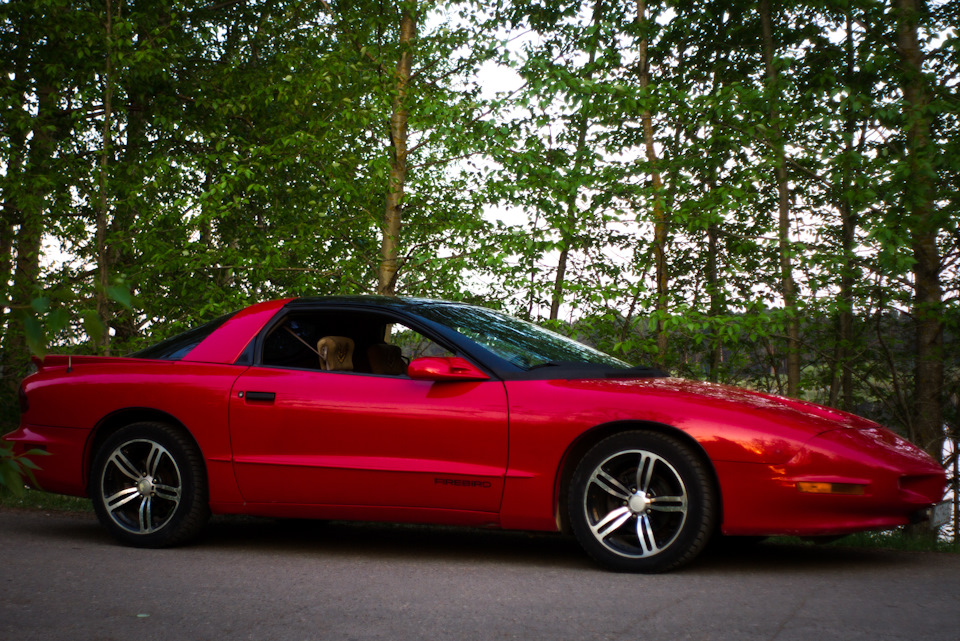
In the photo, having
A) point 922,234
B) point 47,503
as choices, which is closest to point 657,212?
point 922,234

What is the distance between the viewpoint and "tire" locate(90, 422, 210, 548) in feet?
18.1

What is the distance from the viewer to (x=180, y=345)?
19.6ft

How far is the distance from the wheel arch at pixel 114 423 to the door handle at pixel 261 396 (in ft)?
1.73

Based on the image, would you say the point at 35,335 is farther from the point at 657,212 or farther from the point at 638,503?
the point at 657,212

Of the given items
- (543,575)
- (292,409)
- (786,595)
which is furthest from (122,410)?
(786,595)

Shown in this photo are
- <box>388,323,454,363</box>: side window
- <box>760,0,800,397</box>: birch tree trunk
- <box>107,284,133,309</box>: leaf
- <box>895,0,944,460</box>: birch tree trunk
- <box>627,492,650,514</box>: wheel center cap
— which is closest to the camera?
<box>107,284,133,309</box>: leaf

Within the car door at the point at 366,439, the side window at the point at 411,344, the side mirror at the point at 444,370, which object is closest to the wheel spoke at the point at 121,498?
the car door at the point at 366,439

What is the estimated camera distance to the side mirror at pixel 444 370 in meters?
4.94

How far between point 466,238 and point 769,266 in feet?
10.9

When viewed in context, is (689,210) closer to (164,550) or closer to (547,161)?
(547,161)

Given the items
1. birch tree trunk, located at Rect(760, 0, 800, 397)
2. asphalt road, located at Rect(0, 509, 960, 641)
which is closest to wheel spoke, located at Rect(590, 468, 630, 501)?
asphalt road, located at Rect(0, 509, 960, 641)

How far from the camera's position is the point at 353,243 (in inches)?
472

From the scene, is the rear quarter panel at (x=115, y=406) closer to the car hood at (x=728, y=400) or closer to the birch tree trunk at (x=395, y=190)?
the car hood at (x=728, y=400)

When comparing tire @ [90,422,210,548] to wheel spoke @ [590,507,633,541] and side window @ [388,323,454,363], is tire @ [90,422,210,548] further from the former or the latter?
wheel spoke @ [590,507,633,541]
